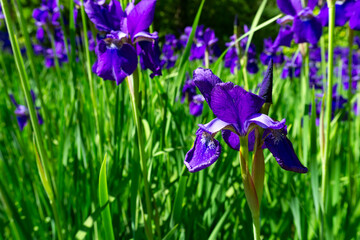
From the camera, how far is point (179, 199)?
1001 millimetres

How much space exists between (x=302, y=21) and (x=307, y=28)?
0.04 meters

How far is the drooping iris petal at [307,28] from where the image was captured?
1412 millimetres

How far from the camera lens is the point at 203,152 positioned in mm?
665

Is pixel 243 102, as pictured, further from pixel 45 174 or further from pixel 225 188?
pixel 225 188

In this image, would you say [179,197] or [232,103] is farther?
[179,197]

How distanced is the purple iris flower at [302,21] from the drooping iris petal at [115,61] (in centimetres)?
81

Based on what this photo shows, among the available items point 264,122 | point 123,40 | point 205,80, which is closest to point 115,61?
point 123,40

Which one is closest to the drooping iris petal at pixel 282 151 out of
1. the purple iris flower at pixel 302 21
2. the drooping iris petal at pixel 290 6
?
the purple iris flower at pixel 302 21

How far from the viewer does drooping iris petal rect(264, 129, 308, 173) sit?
2.03 feet

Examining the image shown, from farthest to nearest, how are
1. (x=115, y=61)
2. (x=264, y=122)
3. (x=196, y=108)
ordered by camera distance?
(x=196, y=108)
(x=115, y=61)
(x=264, y=122)

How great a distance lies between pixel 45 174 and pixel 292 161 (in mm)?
644

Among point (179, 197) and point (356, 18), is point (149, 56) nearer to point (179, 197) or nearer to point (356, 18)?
point (179, 197)

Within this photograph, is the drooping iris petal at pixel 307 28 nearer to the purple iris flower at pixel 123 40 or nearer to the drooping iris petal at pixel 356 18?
the drooping iris petal at pixel 356 18

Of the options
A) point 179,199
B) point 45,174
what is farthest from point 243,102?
point 45,174
